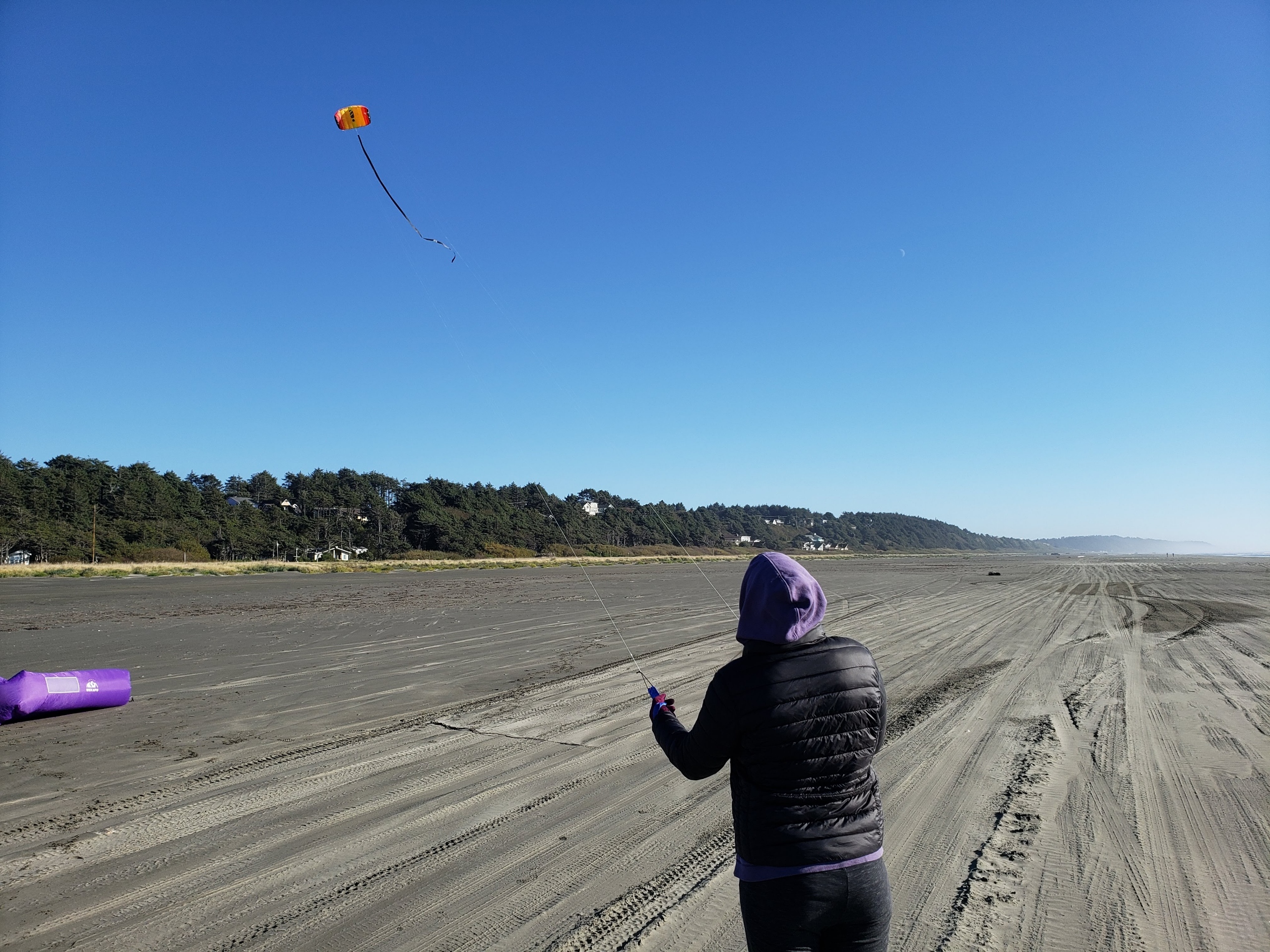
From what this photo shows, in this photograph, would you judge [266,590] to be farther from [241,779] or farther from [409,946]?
[409,946]

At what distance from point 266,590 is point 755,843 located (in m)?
28.4

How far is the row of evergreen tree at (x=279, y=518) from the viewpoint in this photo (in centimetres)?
5353

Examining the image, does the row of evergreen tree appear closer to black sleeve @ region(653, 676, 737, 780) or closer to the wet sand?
the wet sand

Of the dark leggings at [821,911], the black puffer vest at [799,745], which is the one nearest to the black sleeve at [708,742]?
the black puffer vest at [799,745]

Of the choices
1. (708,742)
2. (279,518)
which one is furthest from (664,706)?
(279,518)

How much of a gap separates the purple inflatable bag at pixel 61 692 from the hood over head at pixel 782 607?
324 inches

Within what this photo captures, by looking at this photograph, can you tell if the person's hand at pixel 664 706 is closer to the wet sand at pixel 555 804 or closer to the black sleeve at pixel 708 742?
the black sleeve at pixel 708 742

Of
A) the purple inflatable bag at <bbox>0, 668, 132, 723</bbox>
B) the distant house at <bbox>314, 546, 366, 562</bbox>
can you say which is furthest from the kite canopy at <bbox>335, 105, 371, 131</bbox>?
the distant house at <bbox>314, 546, 366, 562</bbox>

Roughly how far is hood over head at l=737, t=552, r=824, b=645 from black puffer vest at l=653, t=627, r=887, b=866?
0.04 meters

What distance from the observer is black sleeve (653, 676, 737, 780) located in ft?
6.02

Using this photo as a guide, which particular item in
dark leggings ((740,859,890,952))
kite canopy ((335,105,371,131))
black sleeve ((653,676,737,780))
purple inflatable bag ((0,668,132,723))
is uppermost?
kite canopy ((335,105,371,131))

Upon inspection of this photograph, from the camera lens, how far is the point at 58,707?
23.6ft

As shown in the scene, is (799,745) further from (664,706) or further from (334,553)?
(334,553)

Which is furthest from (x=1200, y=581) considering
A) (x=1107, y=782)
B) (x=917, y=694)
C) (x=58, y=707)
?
(x=58, y=707)
